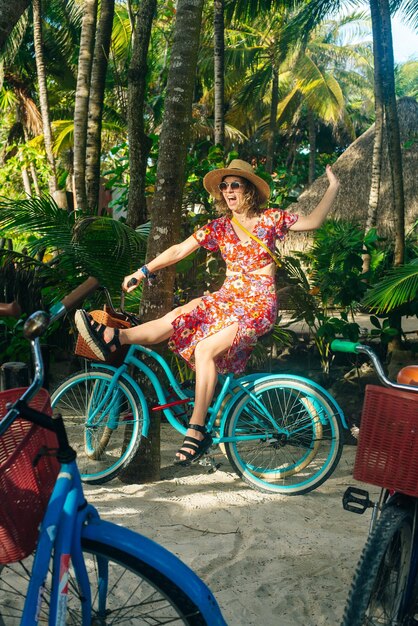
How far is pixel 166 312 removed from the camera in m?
4.83

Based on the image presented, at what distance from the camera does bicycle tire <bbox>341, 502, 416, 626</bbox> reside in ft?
7.77

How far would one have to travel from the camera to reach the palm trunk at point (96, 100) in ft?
29.5

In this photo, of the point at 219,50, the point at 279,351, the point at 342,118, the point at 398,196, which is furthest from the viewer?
the point at 342,118

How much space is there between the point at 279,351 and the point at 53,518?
5967mm

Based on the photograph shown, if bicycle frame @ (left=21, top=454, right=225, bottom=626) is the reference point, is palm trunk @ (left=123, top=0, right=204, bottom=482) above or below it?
above

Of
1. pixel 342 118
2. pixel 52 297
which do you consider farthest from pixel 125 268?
pixel 342 118

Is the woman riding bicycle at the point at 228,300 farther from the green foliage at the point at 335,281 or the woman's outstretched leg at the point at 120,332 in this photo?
the green foliage at the point at 335,281

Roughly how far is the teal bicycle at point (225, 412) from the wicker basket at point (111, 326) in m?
0.05

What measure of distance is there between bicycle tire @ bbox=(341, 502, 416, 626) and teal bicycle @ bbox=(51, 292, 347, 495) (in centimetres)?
191

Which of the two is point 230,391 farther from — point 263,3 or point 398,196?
point 263,3

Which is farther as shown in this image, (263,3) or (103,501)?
(263,3)

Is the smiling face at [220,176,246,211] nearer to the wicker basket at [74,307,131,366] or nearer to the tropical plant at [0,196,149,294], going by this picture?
the wicker basket at [74,307,131,366]

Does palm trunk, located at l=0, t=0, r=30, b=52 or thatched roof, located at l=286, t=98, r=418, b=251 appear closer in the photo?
palm trunk, located at l=0, t=0, r=30, b=52

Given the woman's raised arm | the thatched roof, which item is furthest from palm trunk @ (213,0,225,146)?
the woman's raised arm
